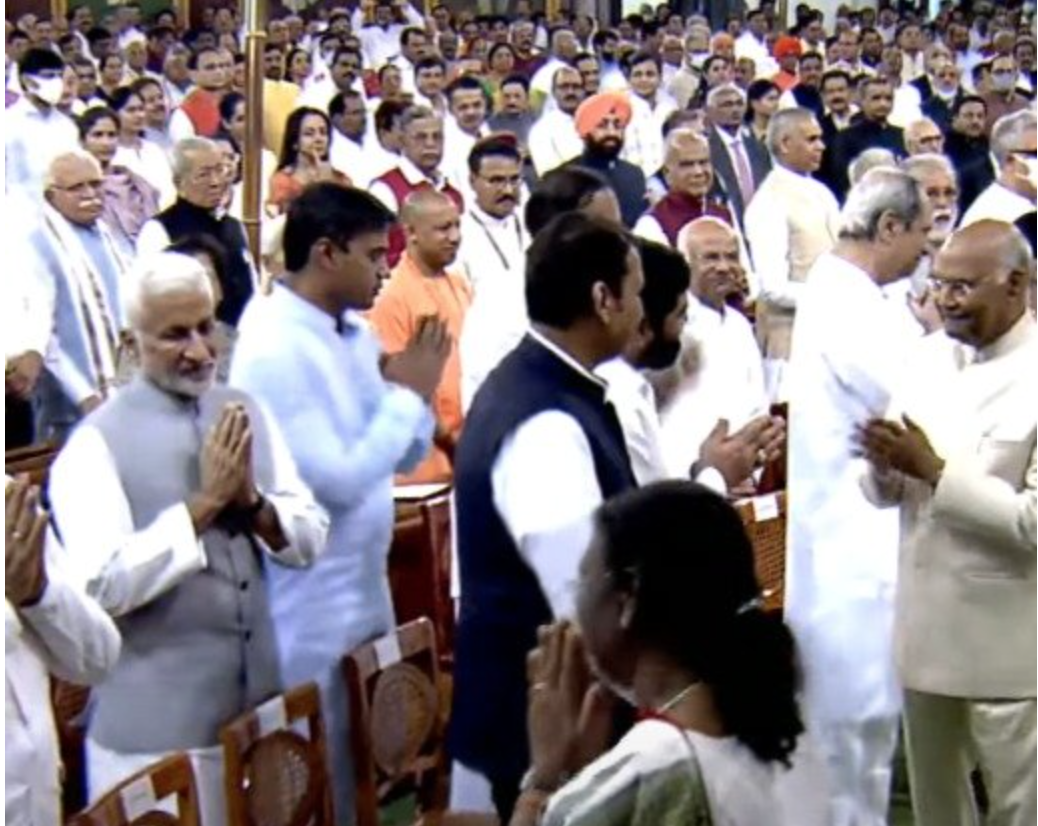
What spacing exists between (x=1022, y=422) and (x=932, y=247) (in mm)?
2387

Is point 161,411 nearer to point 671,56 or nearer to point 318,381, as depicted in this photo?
point 318,381

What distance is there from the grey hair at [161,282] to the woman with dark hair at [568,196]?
149 centimetres

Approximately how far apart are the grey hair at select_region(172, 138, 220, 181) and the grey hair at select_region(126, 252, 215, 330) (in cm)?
283

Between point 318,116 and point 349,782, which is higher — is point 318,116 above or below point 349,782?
above

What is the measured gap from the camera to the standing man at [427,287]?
4.95 m

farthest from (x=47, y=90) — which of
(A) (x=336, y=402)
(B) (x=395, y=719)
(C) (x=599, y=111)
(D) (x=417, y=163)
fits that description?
(B) (x=395, y=719)

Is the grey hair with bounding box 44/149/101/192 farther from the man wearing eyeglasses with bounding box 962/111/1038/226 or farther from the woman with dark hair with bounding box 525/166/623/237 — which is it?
the man wearing eyeglasses with bounding box 962/111/1038/226

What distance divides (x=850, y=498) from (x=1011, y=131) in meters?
2.90

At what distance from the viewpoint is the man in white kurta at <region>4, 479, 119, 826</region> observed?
2.47 m

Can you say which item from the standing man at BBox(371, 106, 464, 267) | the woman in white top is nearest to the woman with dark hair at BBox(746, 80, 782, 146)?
the standing man at BBox(371, 106, 464, 267)

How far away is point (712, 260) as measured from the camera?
4.71 metres

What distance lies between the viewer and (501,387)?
109 inches

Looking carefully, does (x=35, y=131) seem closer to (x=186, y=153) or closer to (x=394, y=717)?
(x=186, y=153)

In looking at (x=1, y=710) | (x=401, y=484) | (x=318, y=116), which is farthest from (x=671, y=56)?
(x=1, y=710)
